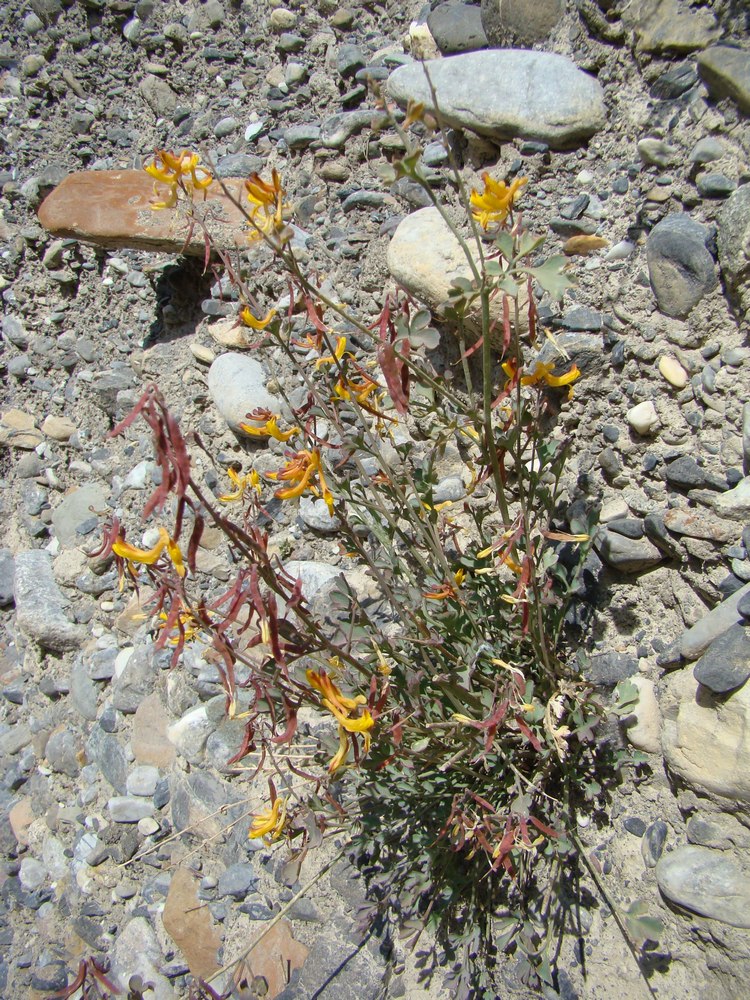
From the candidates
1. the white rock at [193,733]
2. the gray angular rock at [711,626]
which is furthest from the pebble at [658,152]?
the white rock at [193,733]

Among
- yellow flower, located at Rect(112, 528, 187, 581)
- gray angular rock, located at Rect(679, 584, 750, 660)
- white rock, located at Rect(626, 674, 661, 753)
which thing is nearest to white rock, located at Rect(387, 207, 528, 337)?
gray angular rock, located at Rect(679, 584, 750, 660)

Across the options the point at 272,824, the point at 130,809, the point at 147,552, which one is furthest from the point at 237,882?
the point at 147,552

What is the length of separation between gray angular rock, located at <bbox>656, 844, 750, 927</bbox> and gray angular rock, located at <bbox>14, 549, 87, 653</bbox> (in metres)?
2.35

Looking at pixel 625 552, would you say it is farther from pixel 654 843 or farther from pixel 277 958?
pixel 277 958

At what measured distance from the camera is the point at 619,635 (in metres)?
2.11

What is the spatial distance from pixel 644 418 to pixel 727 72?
0.99 m

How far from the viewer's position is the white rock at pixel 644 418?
2.09 metres

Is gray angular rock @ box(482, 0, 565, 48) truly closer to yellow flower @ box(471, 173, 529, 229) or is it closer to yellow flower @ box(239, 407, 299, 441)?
yellow flower @ box(471, 173, 529, 229)

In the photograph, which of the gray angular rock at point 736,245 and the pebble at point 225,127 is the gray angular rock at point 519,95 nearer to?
the gray angular rock at point 736,245

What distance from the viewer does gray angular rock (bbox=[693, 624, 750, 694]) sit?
1760 mm

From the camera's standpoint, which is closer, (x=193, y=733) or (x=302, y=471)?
(x=302, y=471)

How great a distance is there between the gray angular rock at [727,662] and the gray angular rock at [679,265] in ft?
2.96

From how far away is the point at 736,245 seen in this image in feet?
6.41

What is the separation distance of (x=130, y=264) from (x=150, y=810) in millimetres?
2486
